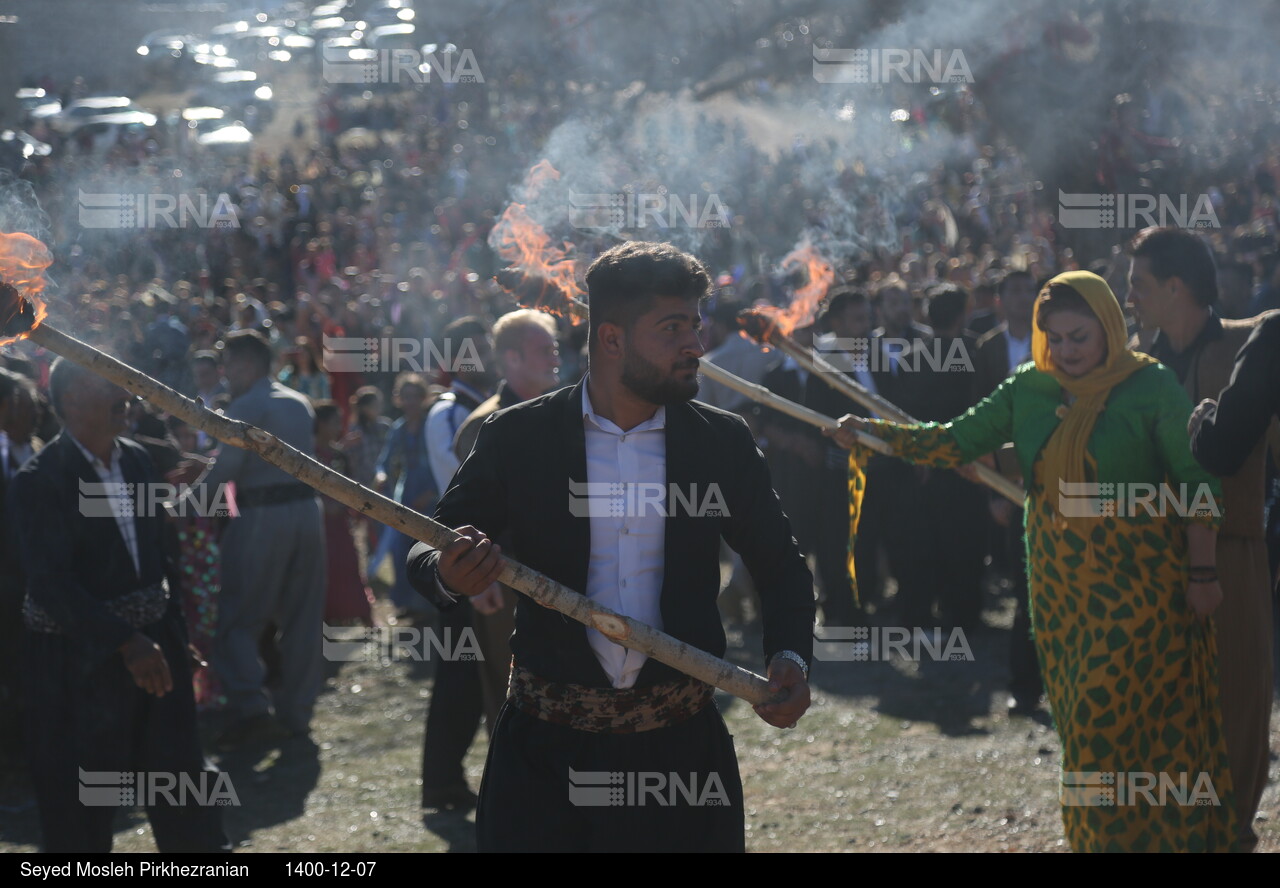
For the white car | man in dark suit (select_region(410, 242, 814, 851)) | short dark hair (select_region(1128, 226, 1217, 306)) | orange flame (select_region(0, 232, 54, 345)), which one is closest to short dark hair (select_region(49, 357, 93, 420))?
orange flame (select_region(0, 232, 54, 345))

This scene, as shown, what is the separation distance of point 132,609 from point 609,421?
2380 mm

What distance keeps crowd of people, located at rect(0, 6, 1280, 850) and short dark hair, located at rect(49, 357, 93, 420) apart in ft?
A: 0.03

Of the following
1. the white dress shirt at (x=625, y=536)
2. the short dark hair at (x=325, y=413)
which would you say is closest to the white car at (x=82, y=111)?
the short dark hair at (x=325, y=413)

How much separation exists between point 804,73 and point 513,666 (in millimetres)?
13173

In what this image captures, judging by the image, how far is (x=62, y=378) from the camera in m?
4.76

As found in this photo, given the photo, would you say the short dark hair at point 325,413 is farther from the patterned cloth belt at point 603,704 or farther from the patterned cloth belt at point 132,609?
the patterned cloth belt at point 603,704

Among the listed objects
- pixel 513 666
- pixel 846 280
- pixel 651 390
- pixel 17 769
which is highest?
pixel 846 280

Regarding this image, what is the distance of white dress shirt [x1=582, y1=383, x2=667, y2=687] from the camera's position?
125 inches

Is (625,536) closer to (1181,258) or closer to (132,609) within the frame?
(132,609)

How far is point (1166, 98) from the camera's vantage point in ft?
45.9

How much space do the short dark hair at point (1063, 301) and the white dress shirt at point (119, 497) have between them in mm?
3303
